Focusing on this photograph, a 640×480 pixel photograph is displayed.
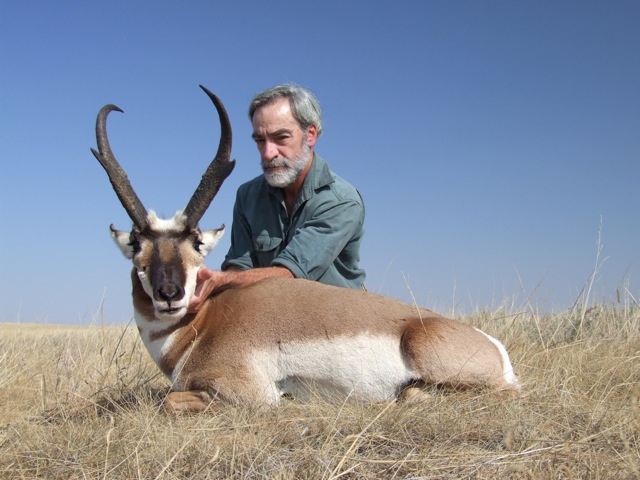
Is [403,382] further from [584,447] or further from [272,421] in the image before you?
[584,447]

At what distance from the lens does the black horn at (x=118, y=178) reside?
5168 mm

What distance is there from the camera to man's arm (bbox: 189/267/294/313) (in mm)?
5328

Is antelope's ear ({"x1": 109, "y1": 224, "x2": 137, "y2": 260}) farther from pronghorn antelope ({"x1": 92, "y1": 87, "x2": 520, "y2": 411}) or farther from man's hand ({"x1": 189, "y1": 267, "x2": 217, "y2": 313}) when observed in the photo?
man's hand ({"x1": 189, "y1": 267, "x2": 217, "y2": 313})

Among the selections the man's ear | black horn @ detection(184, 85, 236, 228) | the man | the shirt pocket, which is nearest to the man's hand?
black horn @ detection(184, 85, 236, 228)

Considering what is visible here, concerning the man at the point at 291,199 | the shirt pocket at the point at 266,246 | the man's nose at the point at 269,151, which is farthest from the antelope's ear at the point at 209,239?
the man's nose at the point at 269,151

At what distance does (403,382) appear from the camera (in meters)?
4.72

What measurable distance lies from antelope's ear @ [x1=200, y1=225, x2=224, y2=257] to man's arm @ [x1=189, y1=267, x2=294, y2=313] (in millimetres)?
159

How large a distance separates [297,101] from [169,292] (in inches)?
121

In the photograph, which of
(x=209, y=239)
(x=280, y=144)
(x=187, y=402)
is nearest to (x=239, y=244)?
(x=280, y=144)

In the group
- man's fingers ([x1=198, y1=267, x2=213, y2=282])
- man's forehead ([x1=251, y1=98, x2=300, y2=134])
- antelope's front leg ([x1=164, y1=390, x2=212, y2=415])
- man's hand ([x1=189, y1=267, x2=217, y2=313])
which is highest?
man's forehead ([x1=251, y1=98, x2=300, y2=134])

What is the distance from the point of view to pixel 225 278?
563 cm

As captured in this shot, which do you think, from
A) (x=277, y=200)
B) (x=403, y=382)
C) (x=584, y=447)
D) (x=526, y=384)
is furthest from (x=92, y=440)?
(x=277, y=200)

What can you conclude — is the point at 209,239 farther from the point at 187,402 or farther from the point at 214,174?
the point at 187,402

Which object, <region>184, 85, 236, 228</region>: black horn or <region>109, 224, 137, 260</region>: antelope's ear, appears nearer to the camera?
<region>109, 224, 137, 260</region>: antelope's ear
